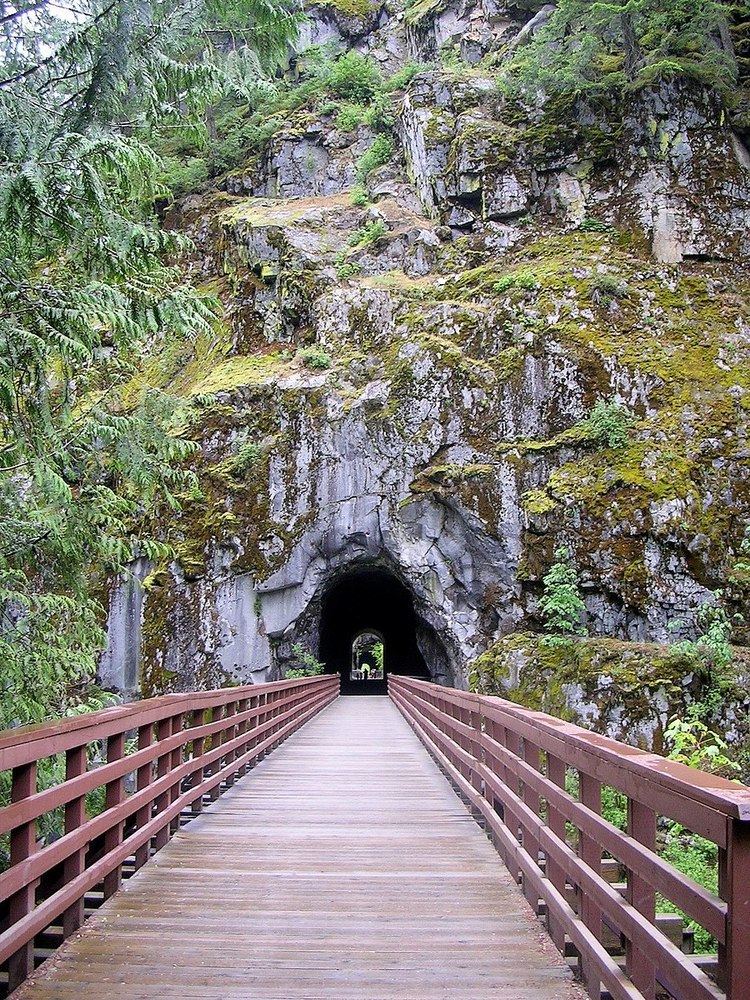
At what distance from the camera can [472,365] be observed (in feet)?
65.7

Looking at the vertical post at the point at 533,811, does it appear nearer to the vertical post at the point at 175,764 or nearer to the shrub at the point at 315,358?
the vertical post at the point at 175,764

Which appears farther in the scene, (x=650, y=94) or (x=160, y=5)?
(x=650, y=94)

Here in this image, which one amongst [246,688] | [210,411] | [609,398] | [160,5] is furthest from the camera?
[210,411]

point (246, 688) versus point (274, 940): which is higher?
point (246, 688)

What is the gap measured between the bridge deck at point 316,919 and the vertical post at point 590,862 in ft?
Result: 0.34

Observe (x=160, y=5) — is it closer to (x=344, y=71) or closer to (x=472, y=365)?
(x=472, y=365)

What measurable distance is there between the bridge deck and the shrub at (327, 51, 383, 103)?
2867 centimetres

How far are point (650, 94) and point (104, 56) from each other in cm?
2203

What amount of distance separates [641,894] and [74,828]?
8.10 ft

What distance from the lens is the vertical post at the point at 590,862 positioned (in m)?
2.90

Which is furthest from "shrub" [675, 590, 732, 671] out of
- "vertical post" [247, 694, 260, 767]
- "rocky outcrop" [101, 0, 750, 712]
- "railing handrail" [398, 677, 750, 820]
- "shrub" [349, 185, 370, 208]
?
"shrub" [349, 185, 370, 208]

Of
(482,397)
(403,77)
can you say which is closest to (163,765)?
(482,397)

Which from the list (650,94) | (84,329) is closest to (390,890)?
(84,329)

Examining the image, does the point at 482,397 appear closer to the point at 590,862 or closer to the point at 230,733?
the point at 230,733
